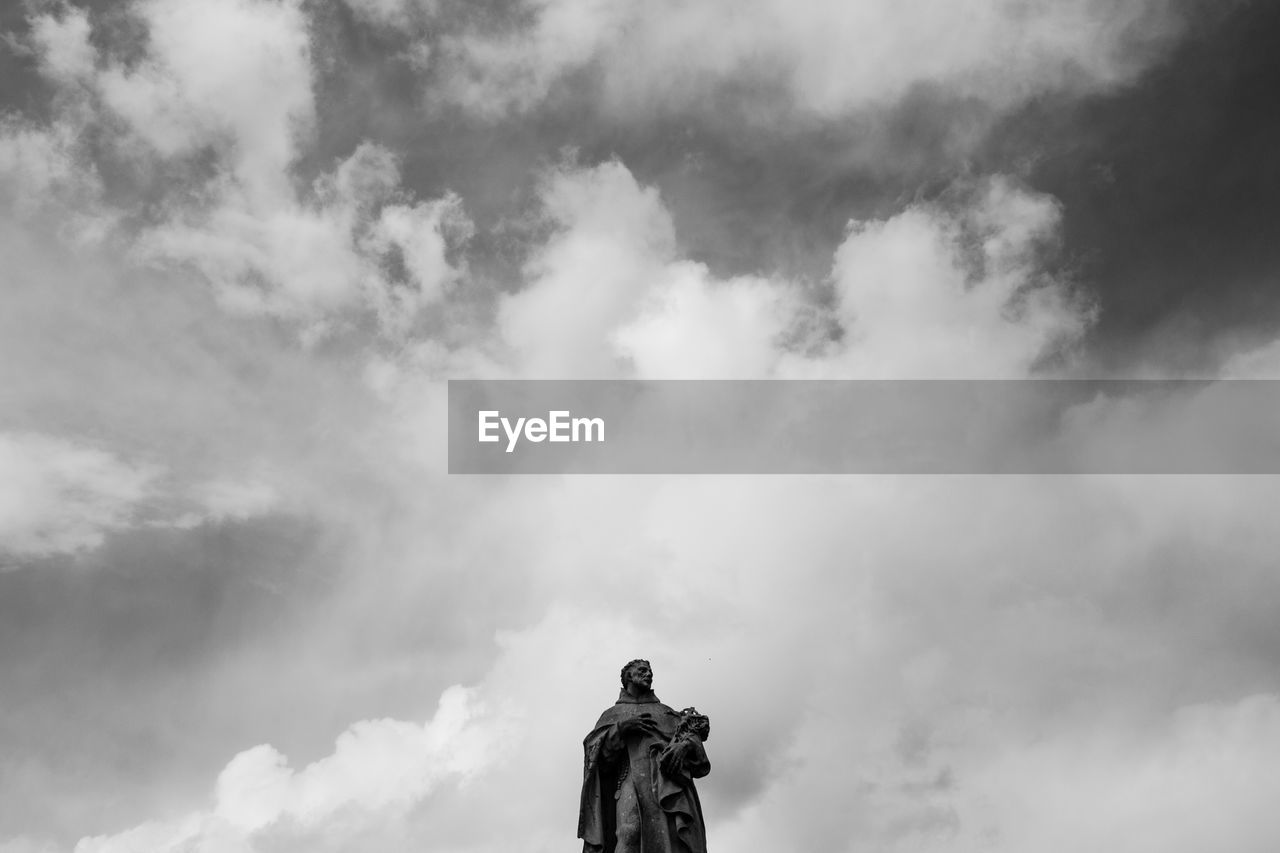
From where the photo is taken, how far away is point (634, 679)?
920 inches

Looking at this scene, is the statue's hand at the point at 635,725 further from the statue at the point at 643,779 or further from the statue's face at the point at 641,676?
the statue's face at the point at 641,676

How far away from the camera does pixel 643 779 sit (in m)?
22.2

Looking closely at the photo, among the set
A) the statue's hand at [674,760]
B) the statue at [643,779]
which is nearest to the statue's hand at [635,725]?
the statue at [643,779]

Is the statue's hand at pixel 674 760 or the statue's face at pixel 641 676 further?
the statue's face at pixel 641 676

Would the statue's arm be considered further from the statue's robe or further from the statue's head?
the statue's head

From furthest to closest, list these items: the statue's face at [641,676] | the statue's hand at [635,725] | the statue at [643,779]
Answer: the statue's face at [641,676], the statue's hand at [635,725], the statue at [643,779]

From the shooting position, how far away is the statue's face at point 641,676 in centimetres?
2334

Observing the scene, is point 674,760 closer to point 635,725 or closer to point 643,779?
point 643,779

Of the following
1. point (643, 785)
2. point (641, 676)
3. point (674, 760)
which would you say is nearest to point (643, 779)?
point (643, 785)

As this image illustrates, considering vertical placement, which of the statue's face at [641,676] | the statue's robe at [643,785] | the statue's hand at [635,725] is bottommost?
the statue's robe at [643,785]

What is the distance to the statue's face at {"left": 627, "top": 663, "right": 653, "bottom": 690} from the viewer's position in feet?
76.6

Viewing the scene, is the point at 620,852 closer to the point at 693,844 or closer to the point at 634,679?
the point at 693,844

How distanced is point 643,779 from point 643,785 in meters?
0.12

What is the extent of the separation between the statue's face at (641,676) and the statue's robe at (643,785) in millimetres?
281
